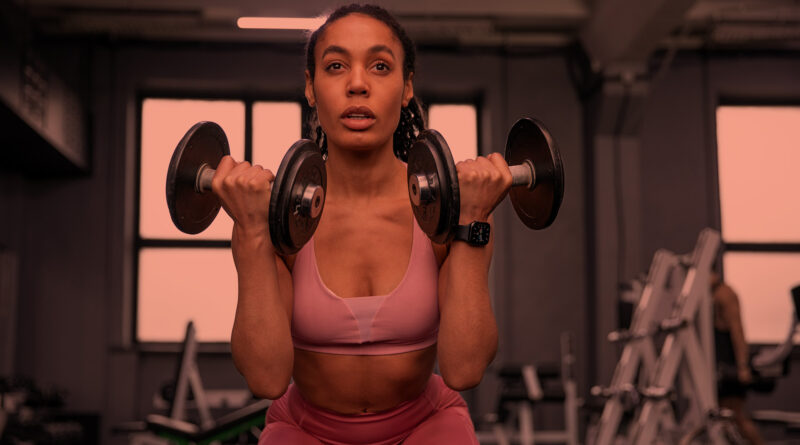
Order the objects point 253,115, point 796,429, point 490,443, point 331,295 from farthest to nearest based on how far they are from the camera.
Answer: point 253,115 → point 490,443 → point 796,429 → point 331,295

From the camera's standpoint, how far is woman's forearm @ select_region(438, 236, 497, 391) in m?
1.27

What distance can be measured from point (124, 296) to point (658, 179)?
423 centimetres

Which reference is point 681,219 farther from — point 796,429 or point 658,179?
point 796,429

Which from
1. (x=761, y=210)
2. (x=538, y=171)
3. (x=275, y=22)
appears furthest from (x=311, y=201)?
(x=761, y=210)

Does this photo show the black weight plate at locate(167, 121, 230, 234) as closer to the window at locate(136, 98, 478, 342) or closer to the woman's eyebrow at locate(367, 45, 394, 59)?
the woman's eyebrow at locate(367, 45, 394, 59)

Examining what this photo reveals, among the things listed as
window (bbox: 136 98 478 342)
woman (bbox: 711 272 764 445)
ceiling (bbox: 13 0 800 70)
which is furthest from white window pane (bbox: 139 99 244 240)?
woman (bbox: 711 272 764 445)

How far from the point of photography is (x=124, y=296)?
22.0 feet

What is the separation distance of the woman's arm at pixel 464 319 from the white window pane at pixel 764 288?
6.12 m

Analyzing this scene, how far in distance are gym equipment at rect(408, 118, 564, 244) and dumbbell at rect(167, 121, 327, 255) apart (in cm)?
15

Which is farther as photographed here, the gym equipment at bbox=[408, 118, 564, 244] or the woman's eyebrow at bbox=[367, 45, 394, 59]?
the woman's eyebrow at bbox=[367, 45, 394, 59]

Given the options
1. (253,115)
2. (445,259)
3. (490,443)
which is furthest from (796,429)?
(253,115)

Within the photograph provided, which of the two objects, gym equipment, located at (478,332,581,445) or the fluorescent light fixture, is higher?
the fluorescent light fixture

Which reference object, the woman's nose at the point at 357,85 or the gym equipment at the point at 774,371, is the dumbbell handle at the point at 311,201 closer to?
the woman's nose at the point at 357,85

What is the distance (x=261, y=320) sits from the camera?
1.25 m
